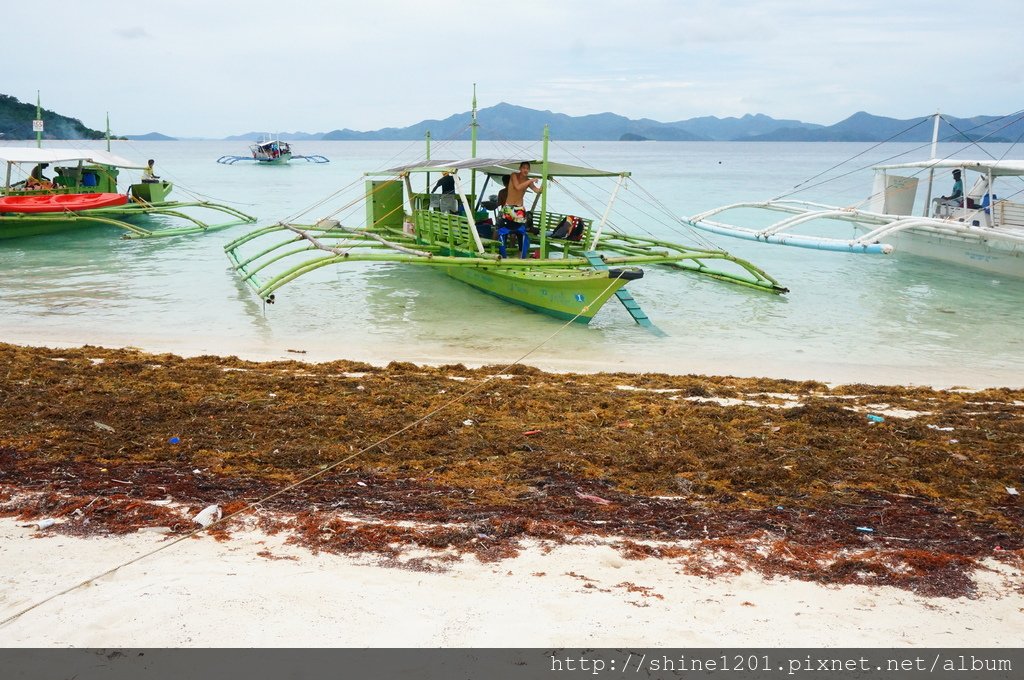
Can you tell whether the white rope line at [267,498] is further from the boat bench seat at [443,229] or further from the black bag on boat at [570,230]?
the black bag on boat at [570,230]

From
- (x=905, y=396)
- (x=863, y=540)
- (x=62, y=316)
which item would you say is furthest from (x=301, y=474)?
(x=62, y=316)

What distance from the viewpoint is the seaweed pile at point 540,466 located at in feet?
13.9

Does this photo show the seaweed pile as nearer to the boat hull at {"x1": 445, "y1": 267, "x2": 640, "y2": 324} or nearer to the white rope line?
the white rope line

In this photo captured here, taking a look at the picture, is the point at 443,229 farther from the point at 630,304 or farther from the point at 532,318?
the point at 630,304

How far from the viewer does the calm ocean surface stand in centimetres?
1042

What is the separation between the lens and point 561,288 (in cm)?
1192

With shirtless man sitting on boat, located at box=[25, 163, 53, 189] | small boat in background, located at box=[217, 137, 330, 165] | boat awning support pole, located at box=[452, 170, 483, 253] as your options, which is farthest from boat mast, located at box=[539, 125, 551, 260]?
small boat in background, located at box=[217, 137, 330, 165]

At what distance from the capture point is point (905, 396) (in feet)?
25.5

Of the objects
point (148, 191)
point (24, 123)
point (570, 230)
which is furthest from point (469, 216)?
point (24, 123)

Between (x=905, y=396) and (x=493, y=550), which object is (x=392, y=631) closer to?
(x=493, y=550)

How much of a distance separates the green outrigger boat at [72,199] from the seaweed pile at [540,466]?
49.0ft

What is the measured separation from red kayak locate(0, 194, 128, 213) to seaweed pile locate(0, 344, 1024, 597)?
49.4 feet

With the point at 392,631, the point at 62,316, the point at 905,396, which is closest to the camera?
the point at 392,631

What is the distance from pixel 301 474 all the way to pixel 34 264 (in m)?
16.3
